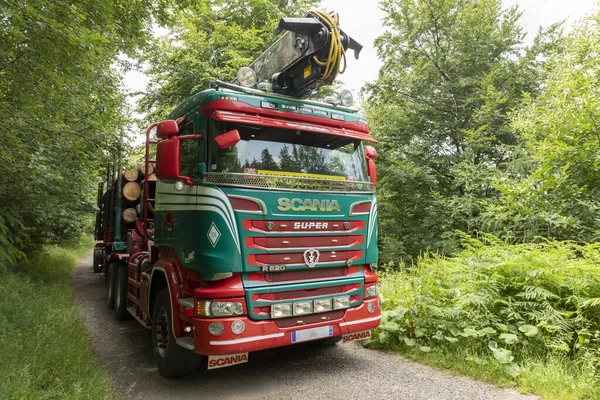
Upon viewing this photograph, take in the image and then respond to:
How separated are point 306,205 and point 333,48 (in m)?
1.67

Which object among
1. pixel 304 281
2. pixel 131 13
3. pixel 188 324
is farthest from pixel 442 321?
pixel 131 13

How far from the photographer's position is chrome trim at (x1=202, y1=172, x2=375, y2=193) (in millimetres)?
3613

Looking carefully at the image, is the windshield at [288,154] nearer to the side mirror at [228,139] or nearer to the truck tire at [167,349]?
the side mirror at [228,139]

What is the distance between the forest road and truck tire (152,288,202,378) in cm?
15

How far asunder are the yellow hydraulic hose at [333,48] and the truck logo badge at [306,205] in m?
1.36

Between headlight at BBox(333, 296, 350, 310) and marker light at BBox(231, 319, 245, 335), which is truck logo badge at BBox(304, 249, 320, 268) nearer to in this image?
headlight at BBox(333, 296, 350, 310)

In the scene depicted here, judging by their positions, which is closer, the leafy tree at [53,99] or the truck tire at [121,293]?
the leafy tree at [53,99]

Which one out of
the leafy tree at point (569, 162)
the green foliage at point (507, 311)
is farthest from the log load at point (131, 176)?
the leafy tree at point (569, 162)

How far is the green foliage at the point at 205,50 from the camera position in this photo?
12961mm

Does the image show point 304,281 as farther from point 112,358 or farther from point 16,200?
point 16,200

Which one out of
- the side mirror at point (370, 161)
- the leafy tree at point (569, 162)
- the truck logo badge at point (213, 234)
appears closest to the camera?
the truck logo badge at point (213, 234)

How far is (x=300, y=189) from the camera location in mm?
3943

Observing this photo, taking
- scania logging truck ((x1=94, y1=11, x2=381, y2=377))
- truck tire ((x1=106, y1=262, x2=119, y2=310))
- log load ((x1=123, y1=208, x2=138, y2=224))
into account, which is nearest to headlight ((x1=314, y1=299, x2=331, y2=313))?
scania logging truck ((x1=94, y1=11, x2=381, y2=377))

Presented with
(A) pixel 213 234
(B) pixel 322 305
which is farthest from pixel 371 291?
(A) pixel 213 234
